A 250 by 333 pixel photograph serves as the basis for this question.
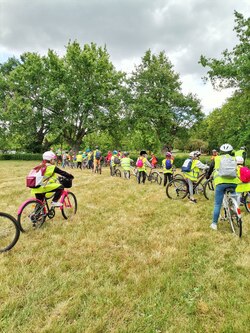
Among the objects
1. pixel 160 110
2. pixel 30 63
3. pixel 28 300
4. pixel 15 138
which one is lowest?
pixel 28 300

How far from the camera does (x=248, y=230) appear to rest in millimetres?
5395

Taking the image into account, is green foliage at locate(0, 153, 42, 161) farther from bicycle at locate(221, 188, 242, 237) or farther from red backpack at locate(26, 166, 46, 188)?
bicycle at locate(221, 188, 242, 237)

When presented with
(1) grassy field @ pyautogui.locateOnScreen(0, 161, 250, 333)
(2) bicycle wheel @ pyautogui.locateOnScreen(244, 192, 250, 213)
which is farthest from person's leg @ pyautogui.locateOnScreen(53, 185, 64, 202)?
(2) bicycle wheel @ pyautogui.locateOnScreen(244, 192, 250, 213)

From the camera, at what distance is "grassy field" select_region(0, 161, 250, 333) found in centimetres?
256

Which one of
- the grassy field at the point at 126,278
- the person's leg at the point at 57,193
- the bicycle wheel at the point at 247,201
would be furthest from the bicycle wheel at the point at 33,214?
the bicycle wheel at the point at 247,201

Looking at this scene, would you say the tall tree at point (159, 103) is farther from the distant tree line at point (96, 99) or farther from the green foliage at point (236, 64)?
the green foliage at point (236, 64)

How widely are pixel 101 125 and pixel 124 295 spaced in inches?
1152

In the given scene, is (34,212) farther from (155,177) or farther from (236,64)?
(236,64)

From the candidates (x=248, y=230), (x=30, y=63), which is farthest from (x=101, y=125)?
(x=248, y=230)

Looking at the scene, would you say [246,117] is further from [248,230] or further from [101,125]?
[248,230]

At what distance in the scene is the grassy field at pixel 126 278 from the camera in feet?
8.41

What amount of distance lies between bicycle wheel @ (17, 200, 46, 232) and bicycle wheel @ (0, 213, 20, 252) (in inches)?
19.0

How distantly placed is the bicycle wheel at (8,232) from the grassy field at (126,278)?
20 centimetres

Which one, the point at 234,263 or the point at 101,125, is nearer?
the point at 234,263
